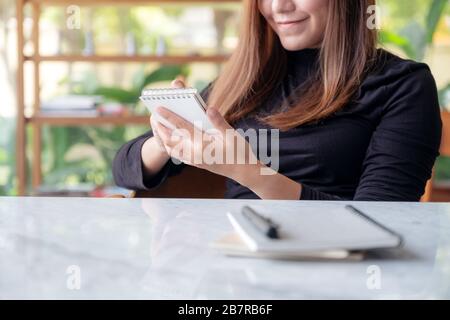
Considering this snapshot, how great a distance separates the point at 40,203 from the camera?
93 cm

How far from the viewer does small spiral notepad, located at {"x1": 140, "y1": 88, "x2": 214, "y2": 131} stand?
3.20ft

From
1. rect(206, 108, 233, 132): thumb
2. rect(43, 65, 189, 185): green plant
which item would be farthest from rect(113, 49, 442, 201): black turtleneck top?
rect(43, 65, 189, 185): green plant

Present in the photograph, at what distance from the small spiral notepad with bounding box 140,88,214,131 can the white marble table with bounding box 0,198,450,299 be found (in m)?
0.20

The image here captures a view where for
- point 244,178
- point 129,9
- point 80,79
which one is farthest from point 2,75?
point 244,178

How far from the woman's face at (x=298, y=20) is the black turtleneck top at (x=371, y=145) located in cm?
15

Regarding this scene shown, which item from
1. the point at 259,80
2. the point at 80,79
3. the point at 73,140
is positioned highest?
the point at 259,80

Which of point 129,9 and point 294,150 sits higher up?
point 129,9

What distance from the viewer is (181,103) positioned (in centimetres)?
101

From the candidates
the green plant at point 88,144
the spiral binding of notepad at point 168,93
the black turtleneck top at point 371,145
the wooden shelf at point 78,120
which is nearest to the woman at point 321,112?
the black turtleneck top at point 371,145

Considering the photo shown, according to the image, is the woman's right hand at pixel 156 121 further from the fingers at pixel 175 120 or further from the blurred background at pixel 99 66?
the blurred background at pixel 99 66

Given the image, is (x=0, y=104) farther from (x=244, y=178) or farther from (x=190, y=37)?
(x=244, y=178)

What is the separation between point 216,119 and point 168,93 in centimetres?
9

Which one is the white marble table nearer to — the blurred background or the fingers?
the fingers

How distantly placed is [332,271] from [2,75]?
121 inches
